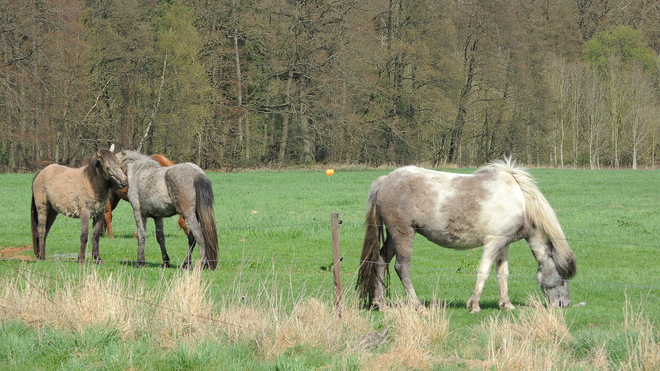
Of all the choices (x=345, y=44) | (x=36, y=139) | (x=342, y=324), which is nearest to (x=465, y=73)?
(x=345, y=44)

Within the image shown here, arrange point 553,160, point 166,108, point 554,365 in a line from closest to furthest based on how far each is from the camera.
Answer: point 554,365
point 166,108
point 553,160

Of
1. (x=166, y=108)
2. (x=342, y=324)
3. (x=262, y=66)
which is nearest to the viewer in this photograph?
(x=342, y=324)

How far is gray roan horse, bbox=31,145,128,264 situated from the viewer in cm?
1152

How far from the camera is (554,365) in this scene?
5398 mm

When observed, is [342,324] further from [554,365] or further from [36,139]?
[36,139]

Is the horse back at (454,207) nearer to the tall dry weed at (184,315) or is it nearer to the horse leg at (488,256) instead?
the horse leg at (488,256)

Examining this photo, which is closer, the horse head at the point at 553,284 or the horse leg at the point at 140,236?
the horse head at the point at 553,284

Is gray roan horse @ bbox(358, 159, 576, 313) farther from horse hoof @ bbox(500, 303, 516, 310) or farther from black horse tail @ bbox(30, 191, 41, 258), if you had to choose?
black horse tail @ bbox(30, 191, 41, 258)

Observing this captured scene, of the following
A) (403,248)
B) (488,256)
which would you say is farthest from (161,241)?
(488,256)

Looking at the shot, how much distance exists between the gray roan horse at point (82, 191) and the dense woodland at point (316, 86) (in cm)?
2057

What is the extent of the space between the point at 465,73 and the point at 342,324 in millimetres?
50483

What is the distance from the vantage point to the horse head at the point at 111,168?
11.4 metres

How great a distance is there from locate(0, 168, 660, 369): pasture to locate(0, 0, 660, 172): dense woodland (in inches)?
437

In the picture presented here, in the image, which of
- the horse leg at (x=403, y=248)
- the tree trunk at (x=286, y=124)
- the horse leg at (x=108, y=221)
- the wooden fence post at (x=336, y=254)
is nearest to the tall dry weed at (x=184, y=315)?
the wooden fence post at (x=336, y=254)
